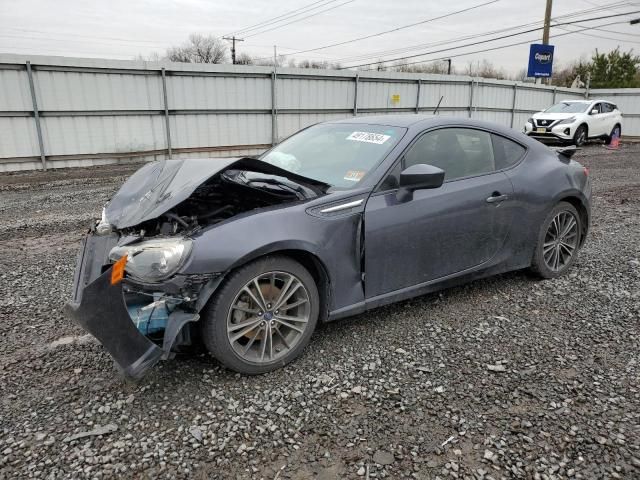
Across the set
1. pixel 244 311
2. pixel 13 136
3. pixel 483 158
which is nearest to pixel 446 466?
pixel 244 311

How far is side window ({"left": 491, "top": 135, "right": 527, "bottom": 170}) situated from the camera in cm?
388

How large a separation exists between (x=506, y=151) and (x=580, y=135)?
620 inches

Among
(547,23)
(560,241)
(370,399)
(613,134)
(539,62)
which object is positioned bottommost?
(370,399)

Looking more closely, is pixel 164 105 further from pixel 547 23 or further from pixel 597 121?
pixel 547 23

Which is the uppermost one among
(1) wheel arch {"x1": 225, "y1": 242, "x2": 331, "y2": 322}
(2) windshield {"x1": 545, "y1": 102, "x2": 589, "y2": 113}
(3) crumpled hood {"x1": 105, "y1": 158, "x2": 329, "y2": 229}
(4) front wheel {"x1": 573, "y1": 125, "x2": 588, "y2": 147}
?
(2) windshield {"x1": 545, "y1": 102, "x2": 589, "y2": 113}

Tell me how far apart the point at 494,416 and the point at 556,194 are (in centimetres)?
234

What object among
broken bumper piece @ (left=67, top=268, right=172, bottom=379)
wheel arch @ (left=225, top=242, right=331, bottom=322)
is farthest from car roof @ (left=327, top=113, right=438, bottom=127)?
broken bumper piece @ (left=67, top=268, right=172, bottom=379)

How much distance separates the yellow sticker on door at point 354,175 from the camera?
320 centimetres

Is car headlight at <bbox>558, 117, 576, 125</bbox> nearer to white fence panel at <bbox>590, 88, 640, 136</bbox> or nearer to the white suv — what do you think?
the white suv

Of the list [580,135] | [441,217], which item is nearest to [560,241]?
[441,217]

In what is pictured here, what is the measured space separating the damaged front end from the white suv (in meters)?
16.4

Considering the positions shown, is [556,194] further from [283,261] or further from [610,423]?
[283,261]

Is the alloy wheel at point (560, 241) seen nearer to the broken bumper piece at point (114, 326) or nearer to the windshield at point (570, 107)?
the broken bumper piece at point (114, 326)

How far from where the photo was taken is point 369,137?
3547 millimetres
